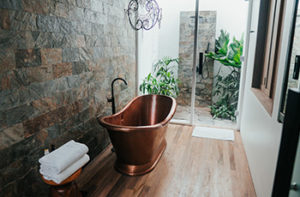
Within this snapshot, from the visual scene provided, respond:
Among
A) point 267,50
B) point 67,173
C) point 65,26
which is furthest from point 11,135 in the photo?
point 267,50

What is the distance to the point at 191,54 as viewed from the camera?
3936 mm

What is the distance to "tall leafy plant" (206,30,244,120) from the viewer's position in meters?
3.76

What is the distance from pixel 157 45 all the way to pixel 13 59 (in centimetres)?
272

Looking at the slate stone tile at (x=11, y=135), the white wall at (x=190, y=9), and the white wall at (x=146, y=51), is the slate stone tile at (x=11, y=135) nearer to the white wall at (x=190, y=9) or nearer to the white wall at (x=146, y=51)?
the white wall at (x=146, y=51)

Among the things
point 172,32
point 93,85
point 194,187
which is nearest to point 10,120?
point 93,85

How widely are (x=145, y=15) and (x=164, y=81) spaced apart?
115 centimetres

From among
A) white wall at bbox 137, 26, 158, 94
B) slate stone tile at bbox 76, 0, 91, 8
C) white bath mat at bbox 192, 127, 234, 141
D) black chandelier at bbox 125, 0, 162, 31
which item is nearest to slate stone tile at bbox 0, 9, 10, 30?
slate stone tile at bbox 76, 0, 91, 8

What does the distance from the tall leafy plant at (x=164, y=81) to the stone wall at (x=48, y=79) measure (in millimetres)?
1045

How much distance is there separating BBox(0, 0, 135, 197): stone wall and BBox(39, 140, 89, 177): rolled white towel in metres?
0.20

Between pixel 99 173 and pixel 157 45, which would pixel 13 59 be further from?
pixel 157 45

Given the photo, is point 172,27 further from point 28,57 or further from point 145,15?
→ point 28,57

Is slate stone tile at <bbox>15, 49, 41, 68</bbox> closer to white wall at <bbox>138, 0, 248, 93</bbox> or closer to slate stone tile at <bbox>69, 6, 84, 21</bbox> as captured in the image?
slate stone tile at <bbox>69, 6, 84, 21</bbox>

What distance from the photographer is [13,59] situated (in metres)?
1.68

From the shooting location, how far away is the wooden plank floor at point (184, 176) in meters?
2.35
